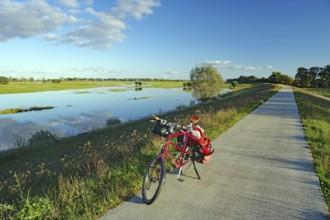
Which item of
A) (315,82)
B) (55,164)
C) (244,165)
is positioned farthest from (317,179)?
(315,82)

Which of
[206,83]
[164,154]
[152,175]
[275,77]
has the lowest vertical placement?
[152,175]

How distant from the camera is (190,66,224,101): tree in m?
50.3

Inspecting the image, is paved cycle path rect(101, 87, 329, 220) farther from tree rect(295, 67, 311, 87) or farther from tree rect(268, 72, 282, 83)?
tree rect(295, 67, 311, 87)

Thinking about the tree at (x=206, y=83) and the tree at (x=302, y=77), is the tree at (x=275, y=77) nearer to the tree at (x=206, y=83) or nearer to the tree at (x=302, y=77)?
the tree at (x=302, y=77)

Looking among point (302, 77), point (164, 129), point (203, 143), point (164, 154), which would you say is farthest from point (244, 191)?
point (302, 77)

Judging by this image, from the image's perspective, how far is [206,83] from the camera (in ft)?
166

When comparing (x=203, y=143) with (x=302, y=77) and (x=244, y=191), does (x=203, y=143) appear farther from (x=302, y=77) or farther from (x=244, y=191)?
(x=302, y=77)

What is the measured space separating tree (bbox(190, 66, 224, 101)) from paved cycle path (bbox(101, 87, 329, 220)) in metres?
43.4

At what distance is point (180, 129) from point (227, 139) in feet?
14.4

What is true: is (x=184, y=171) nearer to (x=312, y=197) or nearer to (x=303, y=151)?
(x=312, y=197)

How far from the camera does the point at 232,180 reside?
4973mm

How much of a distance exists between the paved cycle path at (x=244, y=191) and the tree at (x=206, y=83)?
4343 cm

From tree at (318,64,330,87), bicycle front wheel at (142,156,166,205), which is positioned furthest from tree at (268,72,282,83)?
bicycle front wheel at (142,156,166,205)

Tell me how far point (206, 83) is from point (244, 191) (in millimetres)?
47119
